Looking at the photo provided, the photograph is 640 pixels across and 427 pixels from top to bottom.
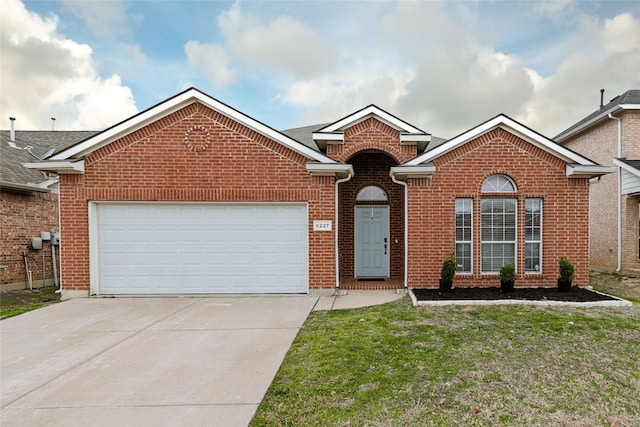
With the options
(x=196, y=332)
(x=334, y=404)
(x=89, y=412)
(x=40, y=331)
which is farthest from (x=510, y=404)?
(x=40, y=331)

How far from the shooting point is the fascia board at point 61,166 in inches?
339

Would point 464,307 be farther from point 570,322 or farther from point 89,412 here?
point 89,412

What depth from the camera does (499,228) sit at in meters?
9.22

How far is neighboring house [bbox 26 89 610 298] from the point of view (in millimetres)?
9039

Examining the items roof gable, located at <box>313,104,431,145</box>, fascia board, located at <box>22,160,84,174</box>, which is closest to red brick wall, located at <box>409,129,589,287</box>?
roof gable, located at <box>313,104,431,145</box>

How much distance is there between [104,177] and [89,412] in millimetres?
6857

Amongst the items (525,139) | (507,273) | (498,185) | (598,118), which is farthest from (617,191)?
(507,273)

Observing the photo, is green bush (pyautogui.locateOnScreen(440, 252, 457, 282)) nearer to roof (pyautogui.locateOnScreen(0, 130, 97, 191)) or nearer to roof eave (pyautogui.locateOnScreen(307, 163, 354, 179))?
roof eave (pyautogui.locateOnScreen(307, 163, 354, 179))

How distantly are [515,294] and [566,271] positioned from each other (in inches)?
55.4

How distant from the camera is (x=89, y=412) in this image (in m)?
3.67

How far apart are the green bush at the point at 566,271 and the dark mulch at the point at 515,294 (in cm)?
34

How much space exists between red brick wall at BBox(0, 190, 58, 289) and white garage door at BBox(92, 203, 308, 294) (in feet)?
11.2

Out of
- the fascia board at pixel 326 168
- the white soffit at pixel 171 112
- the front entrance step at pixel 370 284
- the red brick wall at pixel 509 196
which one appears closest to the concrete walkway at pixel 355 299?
the front entrance step at pixel 370 284

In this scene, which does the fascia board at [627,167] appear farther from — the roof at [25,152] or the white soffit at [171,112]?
the roof at [25,152]
